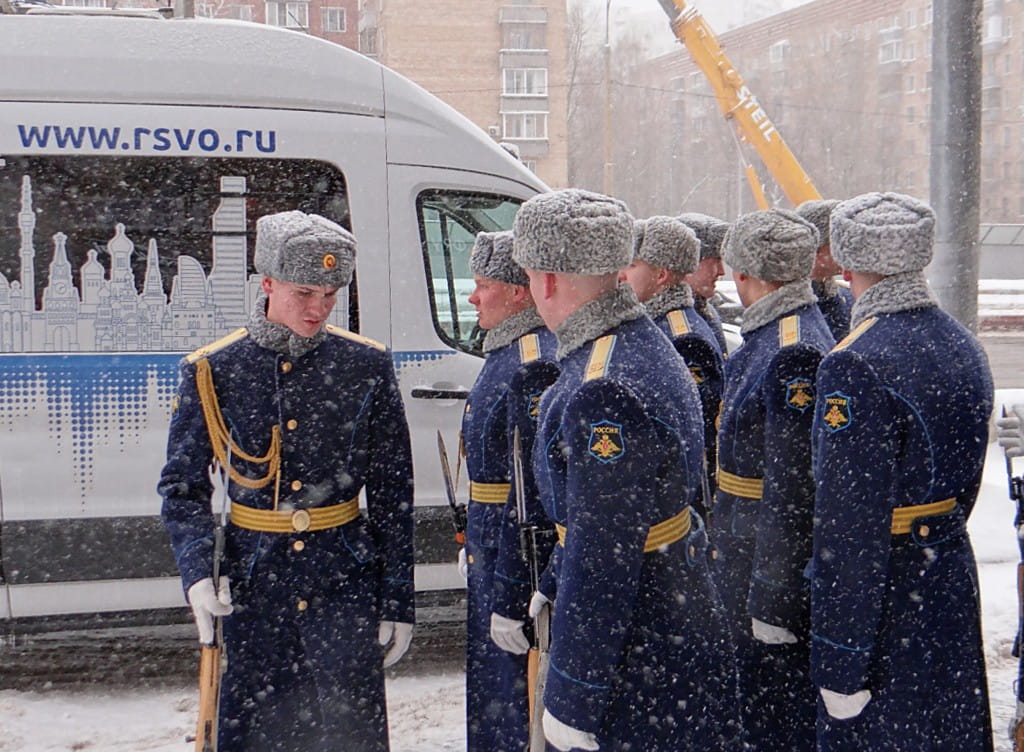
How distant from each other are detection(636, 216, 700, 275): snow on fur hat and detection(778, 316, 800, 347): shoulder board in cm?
111

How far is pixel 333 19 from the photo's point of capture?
46.5 m

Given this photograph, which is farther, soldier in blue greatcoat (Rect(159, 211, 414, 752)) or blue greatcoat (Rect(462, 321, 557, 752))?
blue greatcoat (Rect(462, 321, 557, 752))

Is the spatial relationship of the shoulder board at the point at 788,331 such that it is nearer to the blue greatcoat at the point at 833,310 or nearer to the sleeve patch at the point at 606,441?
the blue greatcoat at the point at 833,310

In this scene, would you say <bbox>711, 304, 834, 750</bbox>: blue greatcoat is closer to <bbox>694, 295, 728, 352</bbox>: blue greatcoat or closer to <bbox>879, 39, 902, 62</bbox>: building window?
<bbox>694, 295, 728, 352</bbox>: blue greatcoat

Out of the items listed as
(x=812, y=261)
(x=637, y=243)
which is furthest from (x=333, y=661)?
(x=637, y=243)

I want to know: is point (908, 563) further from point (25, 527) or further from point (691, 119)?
point (691, 119)

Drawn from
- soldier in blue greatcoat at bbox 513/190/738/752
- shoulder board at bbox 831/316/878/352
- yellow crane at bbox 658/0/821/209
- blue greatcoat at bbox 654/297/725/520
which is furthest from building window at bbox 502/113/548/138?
soldier in blue greatcoat at bbox 513/190/738/752

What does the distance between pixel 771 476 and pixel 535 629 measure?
918 mm

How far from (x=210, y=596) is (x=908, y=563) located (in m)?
1.85

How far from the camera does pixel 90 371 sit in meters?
5.03

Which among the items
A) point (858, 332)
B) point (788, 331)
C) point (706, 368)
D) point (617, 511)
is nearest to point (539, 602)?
point (617, 511)

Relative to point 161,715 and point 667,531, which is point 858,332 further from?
point 161,715

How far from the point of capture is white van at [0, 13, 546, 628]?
4988mm

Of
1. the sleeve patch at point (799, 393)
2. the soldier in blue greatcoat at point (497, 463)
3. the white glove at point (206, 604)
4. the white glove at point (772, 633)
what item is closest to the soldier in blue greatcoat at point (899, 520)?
the white glove at point (772, 633)
